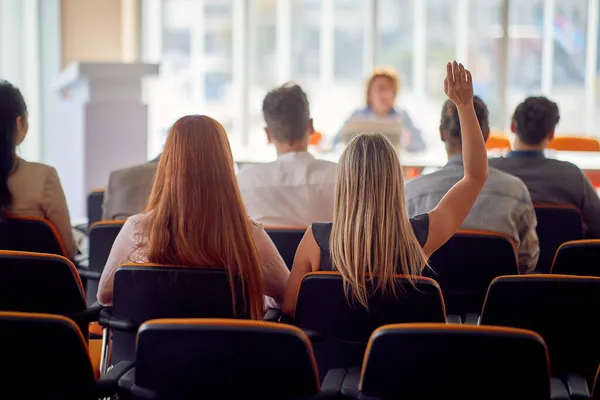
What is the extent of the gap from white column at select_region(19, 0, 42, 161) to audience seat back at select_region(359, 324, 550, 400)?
274 inches

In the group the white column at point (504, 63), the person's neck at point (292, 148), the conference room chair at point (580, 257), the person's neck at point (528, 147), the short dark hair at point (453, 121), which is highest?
the white column at point (504, 63)

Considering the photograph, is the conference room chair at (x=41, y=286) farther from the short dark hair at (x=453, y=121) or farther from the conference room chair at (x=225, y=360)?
the short dark hair at (x=453, y=121)

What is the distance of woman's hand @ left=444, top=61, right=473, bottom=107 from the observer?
2.51 meters

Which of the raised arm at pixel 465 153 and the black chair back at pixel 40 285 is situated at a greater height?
the raised arm at pixel 465 153

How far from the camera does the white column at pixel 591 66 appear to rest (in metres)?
9.69

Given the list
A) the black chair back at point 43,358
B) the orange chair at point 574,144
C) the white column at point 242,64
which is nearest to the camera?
the black chair back at point 43,358

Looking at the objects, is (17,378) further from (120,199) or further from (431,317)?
(120,199)

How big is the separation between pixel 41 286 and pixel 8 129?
1167 millimetres

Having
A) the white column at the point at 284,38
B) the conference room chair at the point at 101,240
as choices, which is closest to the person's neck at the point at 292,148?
the conference room chair at the point at 101,240

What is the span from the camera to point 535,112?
3904 mm

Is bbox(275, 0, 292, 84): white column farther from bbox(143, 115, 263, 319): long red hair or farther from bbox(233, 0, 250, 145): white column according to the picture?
bbox(143, 115, 263, 319): long red hair

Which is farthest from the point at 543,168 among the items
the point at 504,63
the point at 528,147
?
the point at 504,63

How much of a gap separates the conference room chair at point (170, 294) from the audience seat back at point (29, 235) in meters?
0.88

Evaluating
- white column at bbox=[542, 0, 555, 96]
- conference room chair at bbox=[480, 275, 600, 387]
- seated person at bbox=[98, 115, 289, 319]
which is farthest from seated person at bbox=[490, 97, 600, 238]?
white column at bbox=[542, 0, 555, 96]
